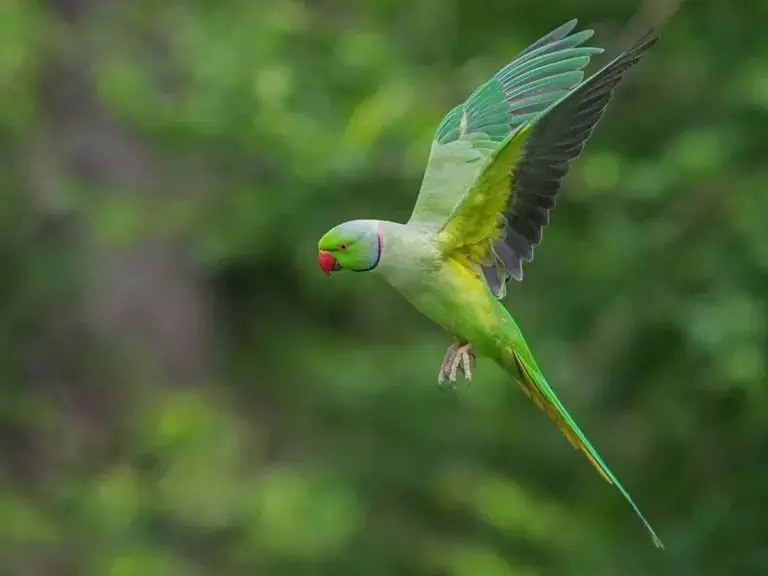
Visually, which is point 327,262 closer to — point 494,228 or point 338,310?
point 494,228

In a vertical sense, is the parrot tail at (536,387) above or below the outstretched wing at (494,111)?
below

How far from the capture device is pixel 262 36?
11.3 ft

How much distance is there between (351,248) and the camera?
1148 millimetres

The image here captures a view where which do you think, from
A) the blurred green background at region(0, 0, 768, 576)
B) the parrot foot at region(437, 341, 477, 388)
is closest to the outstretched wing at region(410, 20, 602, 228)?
the parrot foot at region(437, 341, 477, 388)

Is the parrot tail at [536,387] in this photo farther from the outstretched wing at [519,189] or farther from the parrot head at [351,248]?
the parrot head at [351,248]

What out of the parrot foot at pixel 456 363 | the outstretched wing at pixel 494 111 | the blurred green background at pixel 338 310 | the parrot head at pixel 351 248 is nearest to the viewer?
the parrot head at pixel 351 248

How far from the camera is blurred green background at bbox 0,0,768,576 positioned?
3.14m

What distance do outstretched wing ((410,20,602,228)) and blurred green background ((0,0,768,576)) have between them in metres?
1.15

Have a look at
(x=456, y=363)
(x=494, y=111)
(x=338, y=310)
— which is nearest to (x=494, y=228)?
(x=456, y=363)

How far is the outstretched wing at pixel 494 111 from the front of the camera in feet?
4.54

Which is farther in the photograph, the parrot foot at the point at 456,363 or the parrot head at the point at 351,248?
the parrot foot at the point at 456,363

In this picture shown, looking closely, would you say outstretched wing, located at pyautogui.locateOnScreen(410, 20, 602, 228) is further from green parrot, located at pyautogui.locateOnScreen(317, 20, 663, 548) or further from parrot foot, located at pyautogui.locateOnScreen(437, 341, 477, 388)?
parrot foot, located at pyautogui.locateOnScreen(437, 341, 477, 388)

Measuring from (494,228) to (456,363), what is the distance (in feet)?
0.52

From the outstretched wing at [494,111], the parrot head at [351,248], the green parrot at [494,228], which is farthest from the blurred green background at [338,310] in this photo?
the parrot head at [351,248]
